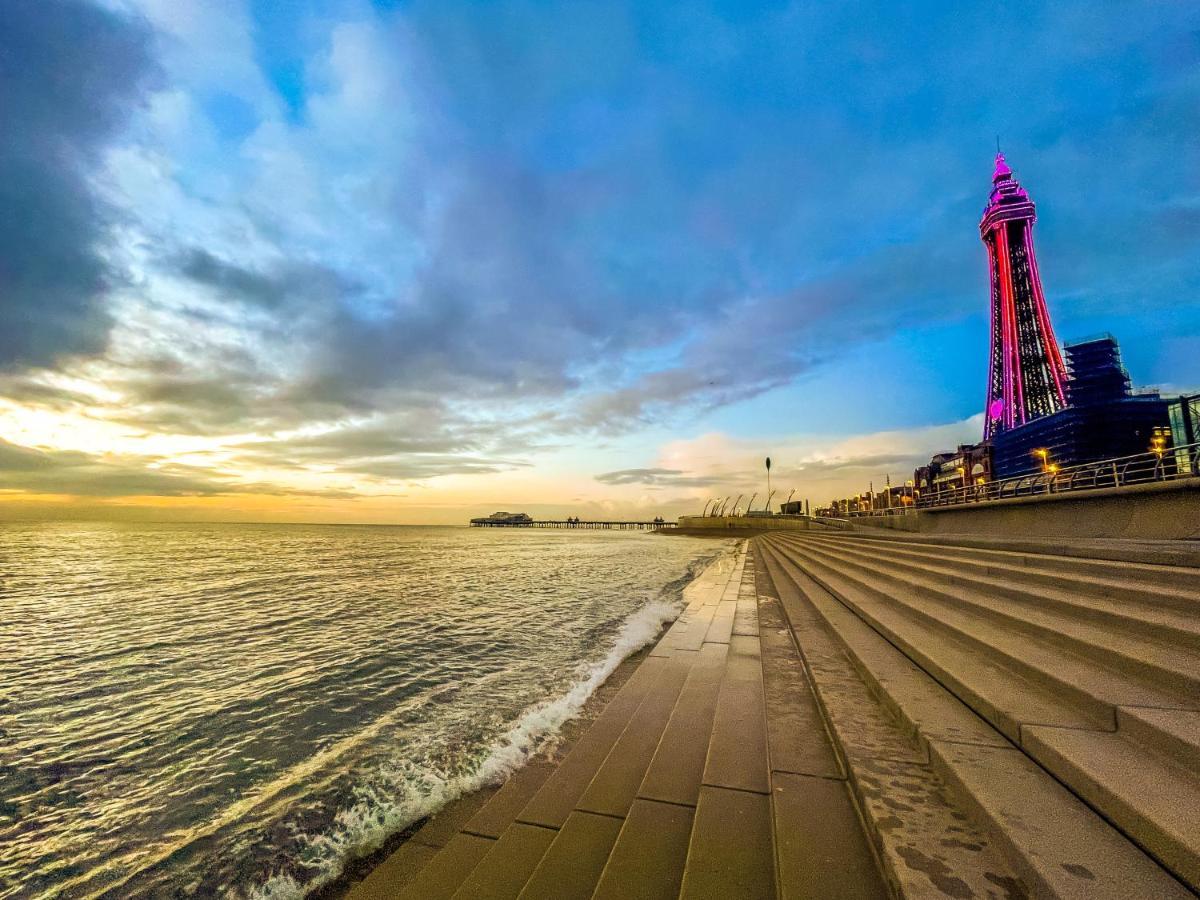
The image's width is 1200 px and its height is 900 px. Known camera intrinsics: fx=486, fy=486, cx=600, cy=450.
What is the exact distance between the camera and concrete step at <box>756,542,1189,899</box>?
1950mm

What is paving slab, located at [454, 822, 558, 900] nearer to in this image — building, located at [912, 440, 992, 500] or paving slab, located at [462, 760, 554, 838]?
paving slab, located at [462, 760, 554, 838]

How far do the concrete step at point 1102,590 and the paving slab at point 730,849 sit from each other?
3497 mm

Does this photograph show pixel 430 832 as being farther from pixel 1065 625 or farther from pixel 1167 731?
pixel 1065 625

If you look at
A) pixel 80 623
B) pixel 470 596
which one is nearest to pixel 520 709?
pixel 470 596

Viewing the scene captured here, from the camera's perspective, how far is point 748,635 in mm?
7844

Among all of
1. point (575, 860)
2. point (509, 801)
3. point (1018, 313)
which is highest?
point (1018, 313)

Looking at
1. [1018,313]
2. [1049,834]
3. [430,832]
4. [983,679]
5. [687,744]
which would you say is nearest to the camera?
[1049,834]

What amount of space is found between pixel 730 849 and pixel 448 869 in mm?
1700

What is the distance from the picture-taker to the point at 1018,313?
323 feet

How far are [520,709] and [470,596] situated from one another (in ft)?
38.0

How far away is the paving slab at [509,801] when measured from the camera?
343cm

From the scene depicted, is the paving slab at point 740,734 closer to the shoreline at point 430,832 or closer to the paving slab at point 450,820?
the shoreline at point 430,832

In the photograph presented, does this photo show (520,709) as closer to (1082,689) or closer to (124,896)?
(124,896)

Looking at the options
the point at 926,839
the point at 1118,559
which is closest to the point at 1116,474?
the point at 1118,559
